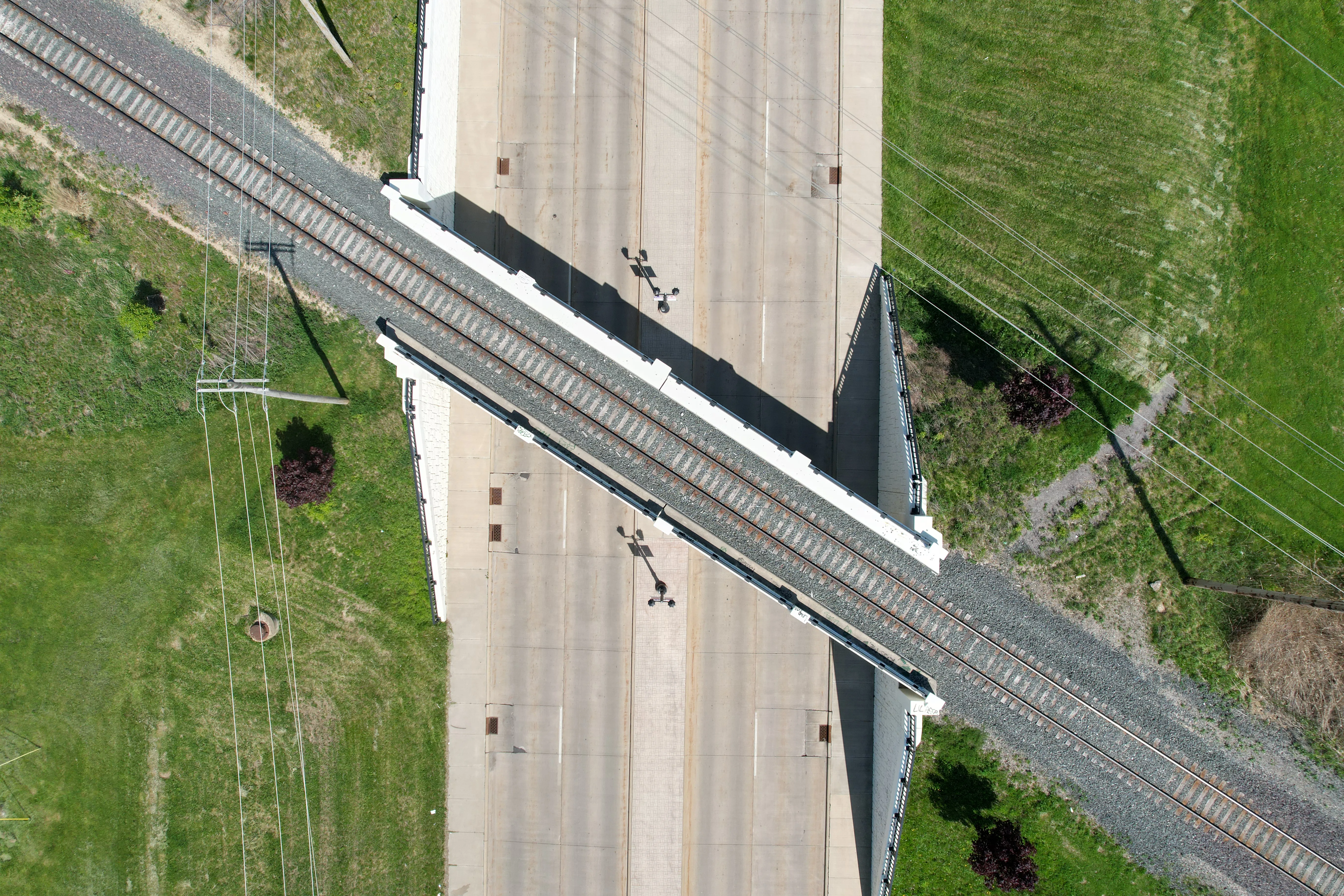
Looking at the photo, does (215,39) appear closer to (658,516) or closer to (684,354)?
(684,354)

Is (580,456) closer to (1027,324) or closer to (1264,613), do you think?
(1027,324)

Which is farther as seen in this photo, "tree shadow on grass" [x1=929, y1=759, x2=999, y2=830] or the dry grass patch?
"tree shadow on grass" [x1=929, y1=759, x2=999, y2=830]

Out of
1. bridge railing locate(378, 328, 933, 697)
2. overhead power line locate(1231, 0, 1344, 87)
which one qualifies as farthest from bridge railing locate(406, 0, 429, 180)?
overhead power line locate(1231, 0, 1344, 87)

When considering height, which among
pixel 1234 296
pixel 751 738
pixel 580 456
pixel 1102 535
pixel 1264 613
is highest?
pixel 1234 296

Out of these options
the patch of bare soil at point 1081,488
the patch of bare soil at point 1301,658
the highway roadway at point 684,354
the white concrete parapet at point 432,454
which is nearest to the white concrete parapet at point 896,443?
the highway roadway at point 684,354

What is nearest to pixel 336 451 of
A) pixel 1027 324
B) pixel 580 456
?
pixel 580 456

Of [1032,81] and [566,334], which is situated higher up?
[1032,81]

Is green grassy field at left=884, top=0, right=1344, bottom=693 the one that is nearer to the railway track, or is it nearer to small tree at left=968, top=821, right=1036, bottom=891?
the railway track
